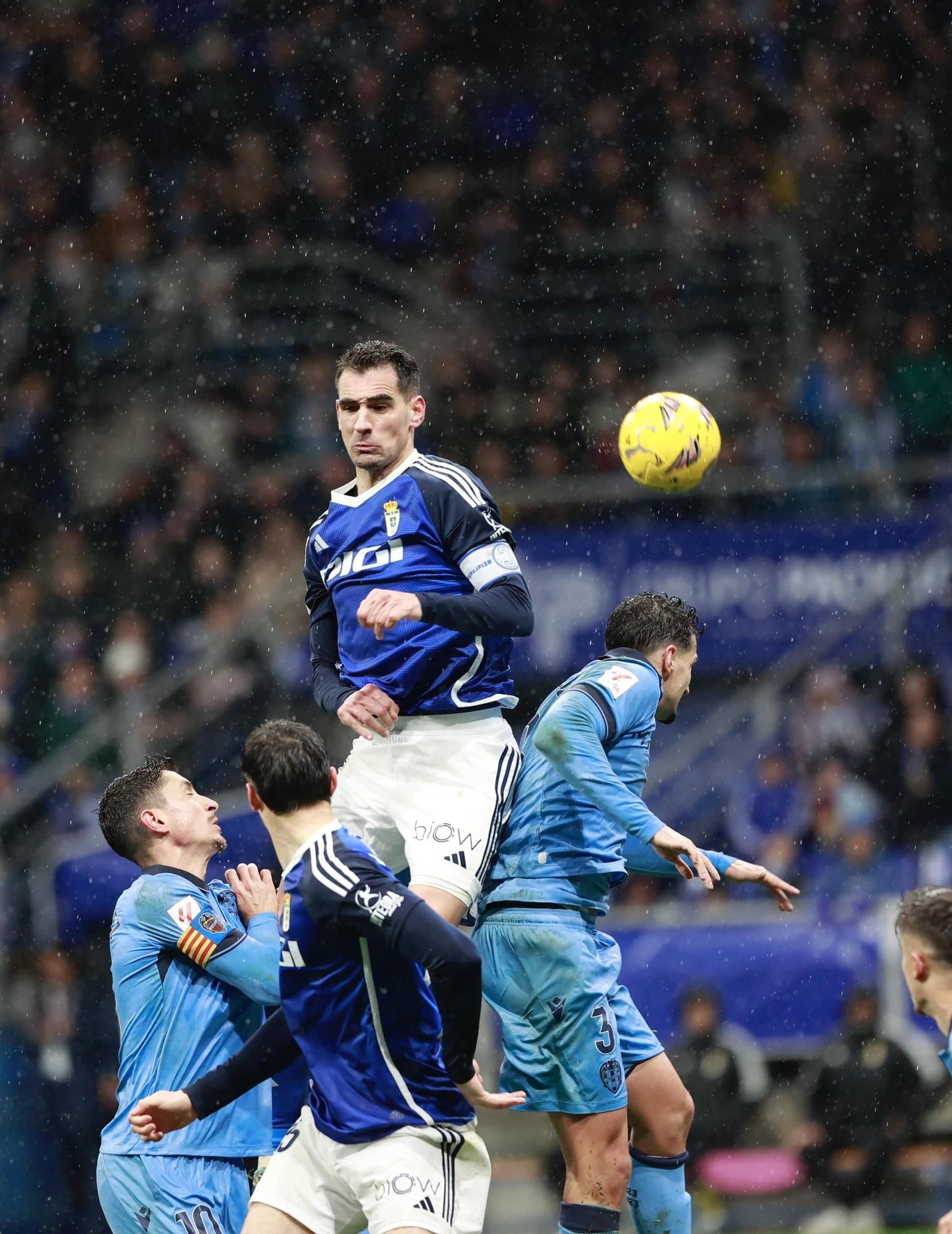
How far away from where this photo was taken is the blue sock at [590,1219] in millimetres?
4906

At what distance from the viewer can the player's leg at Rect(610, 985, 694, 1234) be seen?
5207 mm

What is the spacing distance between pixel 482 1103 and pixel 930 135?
12.0 metres

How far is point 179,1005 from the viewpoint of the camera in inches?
184

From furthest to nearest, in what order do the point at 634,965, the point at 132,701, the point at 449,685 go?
the point at 132,701 < the point at 634,965 < the point at 449,685

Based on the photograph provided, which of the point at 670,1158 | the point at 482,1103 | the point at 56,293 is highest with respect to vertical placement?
the point at 56,293

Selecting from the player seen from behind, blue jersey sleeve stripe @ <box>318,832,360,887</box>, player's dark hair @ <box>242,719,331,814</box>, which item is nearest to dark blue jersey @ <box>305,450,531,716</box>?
→ player's dark hair @ <box>242,719,331,814</box>

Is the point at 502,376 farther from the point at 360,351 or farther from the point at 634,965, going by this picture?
the point at 360,351

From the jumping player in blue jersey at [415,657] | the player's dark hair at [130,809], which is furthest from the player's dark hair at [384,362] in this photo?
the player's dark hair at [130,809]

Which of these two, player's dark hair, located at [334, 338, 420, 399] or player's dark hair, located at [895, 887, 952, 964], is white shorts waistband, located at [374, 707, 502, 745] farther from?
player's dark hair, located at [895, 887, 952, 964]

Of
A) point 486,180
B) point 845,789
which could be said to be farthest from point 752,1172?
point 486,180

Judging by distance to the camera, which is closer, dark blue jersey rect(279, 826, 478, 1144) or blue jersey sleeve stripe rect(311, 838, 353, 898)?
blue jersey sleeve stripe rect(311, 838, 353, 898)

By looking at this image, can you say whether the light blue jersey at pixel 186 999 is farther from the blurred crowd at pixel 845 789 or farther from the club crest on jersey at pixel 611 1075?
the blurred crowd at pixel 845 789

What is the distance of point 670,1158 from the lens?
17.2ft

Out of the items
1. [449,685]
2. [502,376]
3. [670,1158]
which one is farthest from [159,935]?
[502,376]
